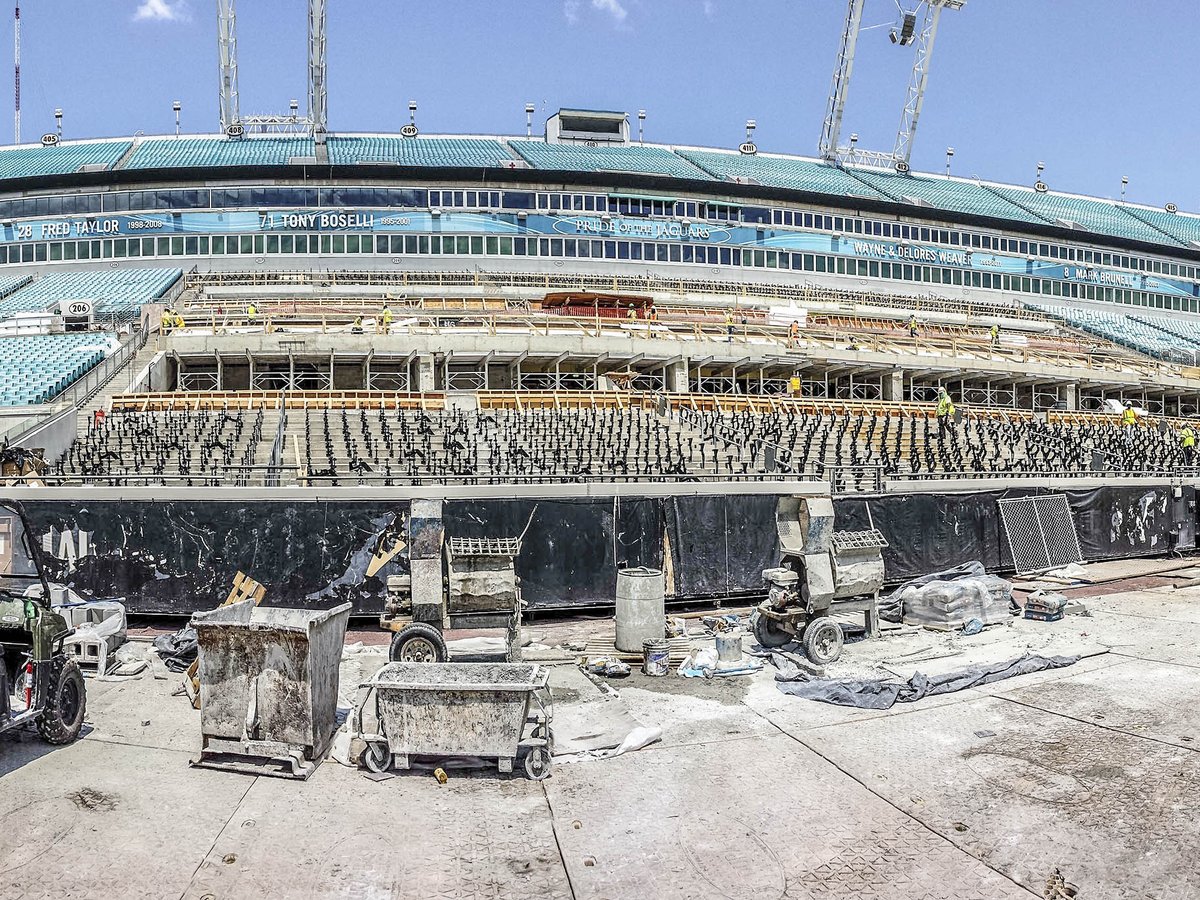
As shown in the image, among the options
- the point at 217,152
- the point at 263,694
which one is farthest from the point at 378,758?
the point at 217,152

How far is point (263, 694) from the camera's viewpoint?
7910 mm

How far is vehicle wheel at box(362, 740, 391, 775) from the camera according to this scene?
7875 millimetres

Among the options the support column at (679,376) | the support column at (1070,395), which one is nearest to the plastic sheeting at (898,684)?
the support column at (679,376)

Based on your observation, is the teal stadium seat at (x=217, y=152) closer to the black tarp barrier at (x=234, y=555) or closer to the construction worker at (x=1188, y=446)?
the black tarp barrier at (x=234, y=555)

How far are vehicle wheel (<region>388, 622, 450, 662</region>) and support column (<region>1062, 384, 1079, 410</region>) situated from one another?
131ft

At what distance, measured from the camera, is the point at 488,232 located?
48281 mm

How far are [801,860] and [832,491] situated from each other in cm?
1246

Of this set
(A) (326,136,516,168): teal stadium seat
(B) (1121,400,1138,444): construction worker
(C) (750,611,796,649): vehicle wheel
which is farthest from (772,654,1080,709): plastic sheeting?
(A) (326,136,516,168): teal stadium seat

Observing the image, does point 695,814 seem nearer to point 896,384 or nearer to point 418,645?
point 418,645

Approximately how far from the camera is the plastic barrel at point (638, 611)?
484 inches

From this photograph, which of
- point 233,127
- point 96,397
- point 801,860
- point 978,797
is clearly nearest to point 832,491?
point 978,797

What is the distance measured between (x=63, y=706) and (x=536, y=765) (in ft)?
15.6

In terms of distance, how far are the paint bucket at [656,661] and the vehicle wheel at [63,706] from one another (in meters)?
6.39

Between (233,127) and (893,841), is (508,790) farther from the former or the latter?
(233,127)
